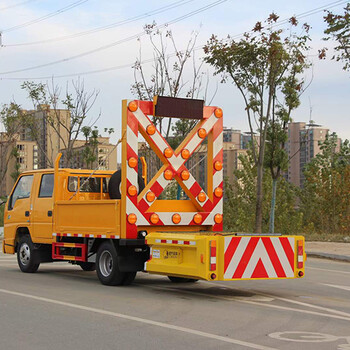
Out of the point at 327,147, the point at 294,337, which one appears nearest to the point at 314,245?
the point at 294,337

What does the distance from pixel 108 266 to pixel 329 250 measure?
9764 mm

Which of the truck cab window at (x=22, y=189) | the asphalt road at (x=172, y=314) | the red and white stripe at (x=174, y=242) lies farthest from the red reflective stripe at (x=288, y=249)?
the truck cab window at (x=22, y=189)

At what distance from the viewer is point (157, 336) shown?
783cm

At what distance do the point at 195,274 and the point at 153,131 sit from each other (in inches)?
118

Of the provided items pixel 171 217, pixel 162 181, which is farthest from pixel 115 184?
pixel 171 217

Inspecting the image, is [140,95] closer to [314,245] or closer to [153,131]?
[314,245]

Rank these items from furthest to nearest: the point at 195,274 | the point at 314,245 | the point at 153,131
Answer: the point at 314,245 < the point at 153,131 < the point at 195,274

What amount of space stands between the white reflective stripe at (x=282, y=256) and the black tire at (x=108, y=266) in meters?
2.85

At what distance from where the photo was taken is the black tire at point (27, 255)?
48.8 feet

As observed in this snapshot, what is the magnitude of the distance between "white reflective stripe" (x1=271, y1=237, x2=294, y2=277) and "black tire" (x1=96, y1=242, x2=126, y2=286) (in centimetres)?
285

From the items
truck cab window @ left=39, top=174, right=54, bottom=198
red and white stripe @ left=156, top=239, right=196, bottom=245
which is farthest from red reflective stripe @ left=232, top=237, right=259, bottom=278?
truck cab window @ left=39, top=174, right=54, bottom=198

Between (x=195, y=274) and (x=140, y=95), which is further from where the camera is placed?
(x=140, y=95)

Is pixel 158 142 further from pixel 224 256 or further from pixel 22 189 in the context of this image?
pixel 22 189

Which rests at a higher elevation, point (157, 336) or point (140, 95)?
point (140, 95)
